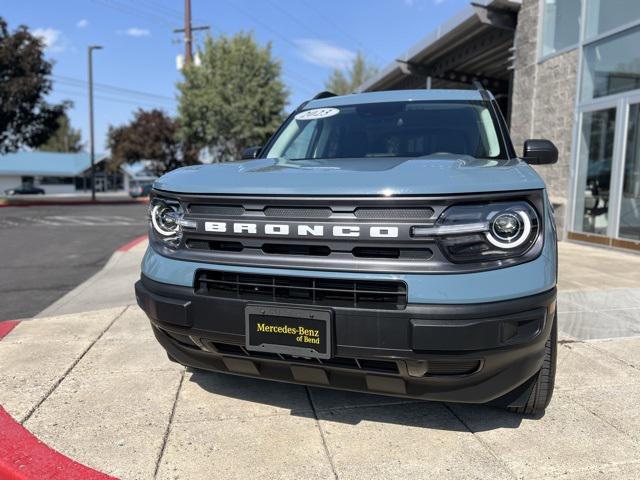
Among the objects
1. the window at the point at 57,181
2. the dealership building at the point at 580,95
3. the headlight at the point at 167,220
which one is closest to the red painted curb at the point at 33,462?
the headlight at the point at 167,220

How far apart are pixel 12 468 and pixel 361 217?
6.38 ft

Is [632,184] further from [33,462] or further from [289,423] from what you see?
[33,462]

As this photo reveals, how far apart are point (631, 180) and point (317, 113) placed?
692 cm

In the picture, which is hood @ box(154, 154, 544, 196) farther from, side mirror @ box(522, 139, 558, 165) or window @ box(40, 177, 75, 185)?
window @ box(40, 177, 75, 185)

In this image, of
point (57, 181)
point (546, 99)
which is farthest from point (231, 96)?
point (57, 181)

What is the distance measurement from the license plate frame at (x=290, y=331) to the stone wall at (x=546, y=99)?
9.15 m

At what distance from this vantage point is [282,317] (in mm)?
2307

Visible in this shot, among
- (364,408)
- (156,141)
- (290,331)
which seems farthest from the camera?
(156,141)

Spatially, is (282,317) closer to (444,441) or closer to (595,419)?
(444,441)

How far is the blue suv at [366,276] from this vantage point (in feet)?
7.10

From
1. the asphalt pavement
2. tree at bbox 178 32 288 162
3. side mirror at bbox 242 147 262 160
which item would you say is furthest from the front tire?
tree at bbox 178 32 288 162

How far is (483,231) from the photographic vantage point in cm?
219

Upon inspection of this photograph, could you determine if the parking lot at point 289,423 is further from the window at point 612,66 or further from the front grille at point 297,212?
the window at point 612,66

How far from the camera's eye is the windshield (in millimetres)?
3453
